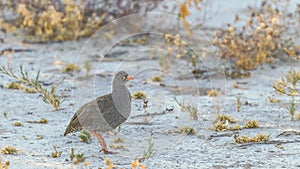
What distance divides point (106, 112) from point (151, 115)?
1.15 metres

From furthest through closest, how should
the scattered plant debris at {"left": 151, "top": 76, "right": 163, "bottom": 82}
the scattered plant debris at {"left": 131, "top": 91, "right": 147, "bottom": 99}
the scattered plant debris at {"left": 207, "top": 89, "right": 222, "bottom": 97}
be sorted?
the scattered plant debris at {"left": 151, "top": 76, "right": 163, "bottom": 82}
the scattered plant debris at {"left": 207, "top": 89, "right": 222, "bottom": 97}
the scattered plant debris at {"left": 131, "top": 91, "right": 147, "bottom": 99}

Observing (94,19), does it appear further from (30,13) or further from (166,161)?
(166,161)

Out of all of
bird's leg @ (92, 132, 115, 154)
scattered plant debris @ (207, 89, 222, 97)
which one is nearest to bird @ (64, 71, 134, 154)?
bird's leg @ (92, 132, 115, 154)

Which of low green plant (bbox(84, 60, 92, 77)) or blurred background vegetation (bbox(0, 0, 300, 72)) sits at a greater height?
blurred background vegetation (bbox(0, 0, 300, 72))

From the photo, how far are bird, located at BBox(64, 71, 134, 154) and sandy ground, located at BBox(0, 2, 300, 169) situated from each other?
16 centimetres

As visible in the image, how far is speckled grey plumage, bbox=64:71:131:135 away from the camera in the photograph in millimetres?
4629

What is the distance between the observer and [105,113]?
4660mm

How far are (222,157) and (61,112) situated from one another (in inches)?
68.7

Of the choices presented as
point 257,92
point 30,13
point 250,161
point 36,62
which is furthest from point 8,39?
point 250,161

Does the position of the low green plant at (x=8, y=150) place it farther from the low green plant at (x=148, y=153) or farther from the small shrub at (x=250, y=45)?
the small shrub at (x=250, y=45)

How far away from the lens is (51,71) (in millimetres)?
7602

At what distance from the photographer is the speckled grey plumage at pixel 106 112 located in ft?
15.2

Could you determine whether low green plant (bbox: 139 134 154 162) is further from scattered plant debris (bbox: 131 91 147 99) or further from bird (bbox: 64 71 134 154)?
scattered plant debris (bbox: 131 91 147 99)

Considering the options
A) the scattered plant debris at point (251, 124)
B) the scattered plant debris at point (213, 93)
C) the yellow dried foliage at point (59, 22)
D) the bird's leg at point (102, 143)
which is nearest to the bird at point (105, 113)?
the bird's leg at point (102, 143)
